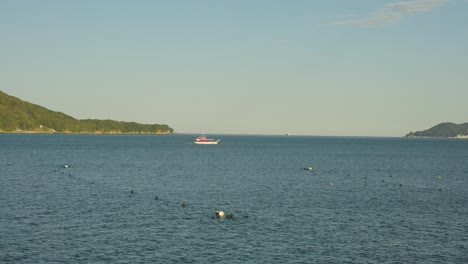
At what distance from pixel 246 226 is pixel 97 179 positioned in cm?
6504

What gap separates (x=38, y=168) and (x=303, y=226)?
103864 millimetres

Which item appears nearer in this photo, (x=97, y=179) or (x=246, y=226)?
(x=246, y=226)

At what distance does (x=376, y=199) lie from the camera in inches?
3654

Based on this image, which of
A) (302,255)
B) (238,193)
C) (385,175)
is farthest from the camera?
(385,175)

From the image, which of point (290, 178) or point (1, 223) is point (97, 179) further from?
point (1, 223)

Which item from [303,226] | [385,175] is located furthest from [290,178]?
[303,226]

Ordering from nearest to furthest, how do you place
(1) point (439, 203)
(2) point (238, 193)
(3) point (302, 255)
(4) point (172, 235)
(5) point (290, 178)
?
1. (3) point (302, 255)
2. (4) point (172, 235)
3. (1) point (439, 203)
4. (2) point (238, 193)
5. (5) point (290, 178)

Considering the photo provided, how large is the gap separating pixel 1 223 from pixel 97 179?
57.1 m

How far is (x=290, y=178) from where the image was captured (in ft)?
428

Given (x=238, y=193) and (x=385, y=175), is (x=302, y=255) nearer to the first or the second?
(x=238, y=193)

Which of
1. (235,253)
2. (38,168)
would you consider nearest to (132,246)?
(235,253)

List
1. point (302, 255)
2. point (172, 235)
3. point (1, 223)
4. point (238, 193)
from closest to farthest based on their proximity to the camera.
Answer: point (302, 255)
point (172, 235)
point (1, 223)
point (238, 193)

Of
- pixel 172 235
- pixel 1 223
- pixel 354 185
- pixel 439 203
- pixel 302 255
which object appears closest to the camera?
pixel 302 255

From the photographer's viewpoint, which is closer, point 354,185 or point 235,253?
point 235,253
